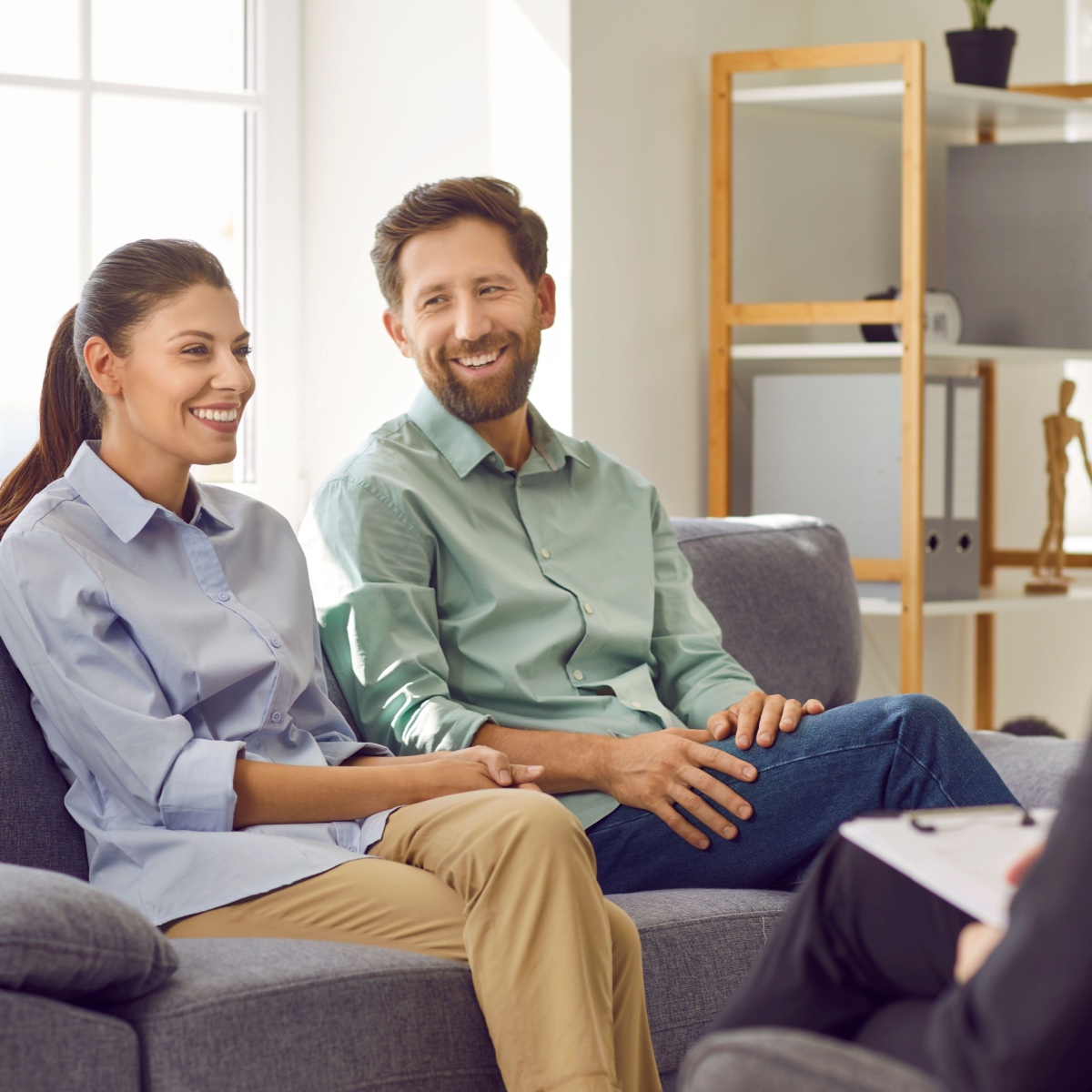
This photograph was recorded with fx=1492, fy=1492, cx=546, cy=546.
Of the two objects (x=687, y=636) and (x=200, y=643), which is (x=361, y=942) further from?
(x=687, y=636)

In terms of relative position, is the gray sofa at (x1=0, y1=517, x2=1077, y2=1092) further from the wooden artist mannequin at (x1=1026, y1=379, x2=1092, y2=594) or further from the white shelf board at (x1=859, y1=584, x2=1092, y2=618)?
the wooden artist mannequin at (x1=1026, y1=379, x2=1092, y2=594)

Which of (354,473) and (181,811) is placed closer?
(181,811)

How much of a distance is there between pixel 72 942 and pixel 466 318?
1012 millimetres

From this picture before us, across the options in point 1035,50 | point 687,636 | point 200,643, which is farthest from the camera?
point 1035,50

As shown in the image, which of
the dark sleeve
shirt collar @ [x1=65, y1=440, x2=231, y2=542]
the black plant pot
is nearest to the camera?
the dark sleeve

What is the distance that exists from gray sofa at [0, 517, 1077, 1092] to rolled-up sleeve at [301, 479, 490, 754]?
0.96 ft

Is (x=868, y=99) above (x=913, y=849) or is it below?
above

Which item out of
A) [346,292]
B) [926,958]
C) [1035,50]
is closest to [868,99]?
[1035,50]

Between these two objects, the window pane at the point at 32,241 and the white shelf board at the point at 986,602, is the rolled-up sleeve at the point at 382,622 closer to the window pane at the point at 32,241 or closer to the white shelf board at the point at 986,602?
the window pane at the point at 32,241

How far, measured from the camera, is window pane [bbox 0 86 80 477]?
259cm

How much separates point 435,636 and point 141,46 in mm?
Answer: 1501

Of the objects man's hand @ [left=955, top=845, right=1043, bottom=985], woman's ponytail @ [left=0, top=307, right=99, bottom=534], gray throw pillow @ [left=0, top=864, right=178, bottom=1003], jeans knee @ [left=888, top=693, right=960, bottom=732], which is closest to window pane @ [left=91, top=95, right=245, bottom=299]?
woman's ponytail @ [left=0, top=307, right=99, bottom=534]

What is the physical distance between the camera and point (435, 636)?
5.74 feet

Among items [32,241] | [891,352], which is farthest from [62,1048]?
[891,352]
